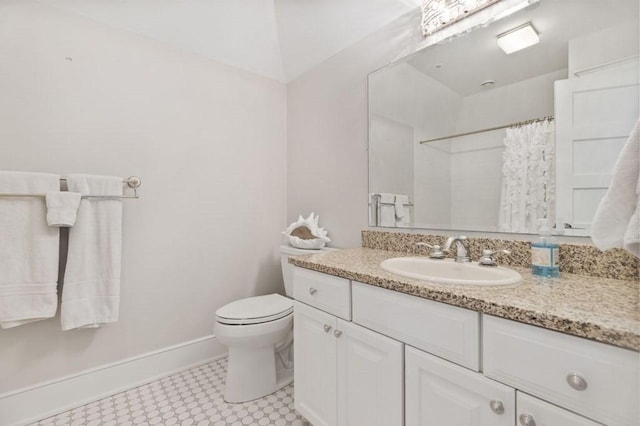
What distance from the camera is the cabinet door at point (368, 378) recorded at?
3.06 feet

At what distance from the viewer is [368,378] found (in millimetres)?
1018

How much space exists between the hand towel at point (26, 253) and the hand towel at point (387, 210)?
1.65 m

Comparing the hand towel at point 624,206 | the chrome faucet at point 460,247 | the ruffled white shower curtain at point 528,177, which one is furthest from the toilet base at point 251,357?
the hand towel at point 624,206

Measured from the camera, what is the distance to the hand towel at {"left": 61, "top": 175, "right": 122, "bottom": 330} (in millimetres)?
1448

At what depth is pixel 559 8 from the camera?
3.54 ft

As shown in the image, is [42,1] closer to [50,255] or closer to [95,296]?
[50,255]

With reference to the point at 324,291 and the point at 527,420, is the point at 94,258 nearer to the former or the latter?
the point at 324,291

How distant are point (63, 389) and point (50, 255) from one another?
0.71m

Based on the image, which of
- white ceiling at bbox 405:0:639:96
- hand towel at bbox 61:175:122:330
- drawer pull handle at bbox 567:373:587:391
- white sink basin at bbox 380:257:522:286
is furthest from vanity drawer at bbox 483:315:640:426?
hand towel at bbox 61:175:122:330

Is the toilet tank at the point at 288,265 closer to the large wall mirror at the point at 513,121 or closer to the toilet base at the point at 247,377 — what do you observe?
the toilet base at the point at 247,377

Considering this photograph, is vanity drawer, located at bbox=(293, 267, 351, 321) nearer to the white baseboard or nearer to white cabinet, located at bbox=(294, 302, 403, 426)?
white cabinet, located at bbox=(294, 302, 403, 426)

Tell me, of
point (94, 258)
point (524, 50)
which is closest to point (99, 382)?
point (94, 258)

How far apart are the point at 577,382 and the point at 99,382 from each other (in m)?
2.08

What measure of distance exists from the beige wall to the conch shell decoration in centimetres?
38
